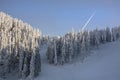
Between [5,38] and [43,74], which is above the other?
[5,38]

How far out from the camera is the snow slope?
428 feet

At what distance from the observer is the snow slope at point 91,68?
130 metres

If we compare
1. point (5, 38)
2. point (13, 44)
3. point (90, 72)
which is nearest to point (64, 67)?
point (90, 72)

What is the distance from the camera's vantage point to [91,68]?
474 feet

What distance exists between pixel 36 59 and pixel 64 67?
18714 millimetres

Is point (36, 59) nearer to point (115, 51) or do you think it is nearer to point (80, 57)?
point (80, 57)

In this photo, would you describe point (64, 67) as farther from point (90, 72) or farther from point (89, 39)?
point (89, 39)

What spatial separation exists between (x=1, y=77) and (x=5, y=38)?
2041 inches

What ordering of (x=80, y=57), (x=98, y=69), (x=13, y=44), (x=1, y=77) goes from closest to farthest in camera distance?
(x=1, y=77) → (x=98, y=69) → (x=13, y=44) → (x=80, y=57)

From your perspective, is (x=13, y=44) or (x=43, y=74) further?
(x=13, y=44)

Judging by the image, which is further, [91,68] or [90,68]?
[90,68]

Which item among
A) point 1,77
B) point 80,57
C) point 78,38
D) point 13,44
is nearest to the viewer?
point 1,77

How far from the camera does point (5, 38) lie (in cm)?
18062

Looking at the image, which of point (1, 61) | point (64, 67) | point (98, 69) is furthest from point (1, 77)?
point (98, 69)
